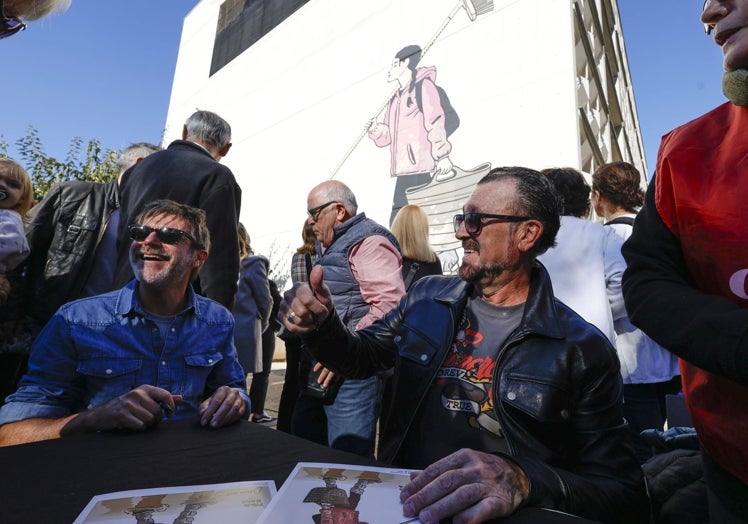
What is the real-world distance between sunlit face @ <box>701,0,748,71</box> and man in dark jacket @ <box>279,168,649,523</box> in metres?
0.82

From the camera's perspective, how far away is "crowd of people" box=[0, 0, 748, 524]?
1006 millimetres

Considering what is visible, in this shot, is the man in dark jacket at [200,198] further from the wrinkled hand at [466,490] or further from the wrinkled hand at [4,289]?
the wrinkled hand at [466,490]

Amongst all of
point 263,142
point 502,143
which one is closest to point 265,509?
point 502,143

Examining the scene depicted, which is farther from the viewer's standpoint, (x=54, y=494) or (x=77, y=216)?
(x=77, y=216)

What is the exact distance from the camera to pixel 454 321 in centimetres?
170

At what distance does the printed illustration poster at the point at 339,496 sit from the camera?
81 centimetres

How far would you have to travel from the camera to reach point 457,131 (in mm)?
10297

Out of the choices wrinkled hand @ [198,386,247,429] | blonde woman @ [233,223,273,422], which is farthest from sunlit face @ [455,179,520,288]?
blonde woman @ [233,223,273,422]

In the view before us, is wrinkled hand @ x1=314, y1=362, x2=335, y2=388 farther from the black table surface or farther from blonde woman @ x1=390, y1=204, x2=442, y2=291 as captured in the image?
blonde woman @ x1=390, y1=204, x2=442, y2=291

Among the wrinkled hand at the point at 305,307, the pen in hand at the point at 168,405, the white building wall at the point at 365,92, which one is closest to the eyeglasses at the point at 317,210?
the wrinkled hand at the point at 305,307

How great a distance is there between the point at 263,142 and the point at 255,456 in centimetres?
1743

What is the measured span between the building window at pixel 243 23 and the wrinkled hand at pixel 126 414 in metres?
18.3

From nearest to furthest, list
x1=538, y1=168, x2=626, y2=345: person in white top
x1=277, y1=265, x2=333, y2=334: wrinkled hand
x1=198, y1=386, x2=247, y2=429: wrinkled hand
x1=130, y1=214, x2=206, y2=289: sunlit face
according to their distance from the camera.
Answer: x1=198, y1=386, x2=247, y2=429: wrinkled hand, x1=277, y1=265, x2=333, y2=334: wrinkled hand, x1=130, y1=214, x2=206, y2=289: sunlit face, x1=538, y1=168, x2=626, y2=345: person in white top

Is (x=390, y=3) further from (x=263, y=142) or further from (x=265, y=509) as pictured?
(x=265, y=509)
